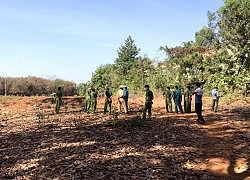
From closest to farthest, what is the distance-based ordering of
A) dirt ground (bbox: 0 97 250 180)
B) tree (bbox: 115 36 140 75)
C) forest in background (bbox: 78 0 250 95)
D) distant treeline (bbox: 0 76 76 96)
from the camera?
dirt ground (bbox: 0 97 250 180)
forest in background (bbox: 78 0 250 95)
distant treeline (bbox: 0 76 76 96)
tree (bbox: 115 36 140 75)

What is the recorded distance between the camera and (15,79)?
34.7m

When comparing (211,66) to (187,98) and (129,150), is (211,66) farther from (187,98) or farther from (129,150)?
(129,150)

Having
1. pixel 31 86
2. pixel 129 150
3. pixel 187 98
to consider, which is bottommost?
pixel 129 150

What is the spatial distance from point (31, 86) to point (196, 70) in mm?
21477

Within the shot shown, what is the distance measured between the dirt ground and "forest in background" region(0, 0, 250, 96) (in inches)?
243

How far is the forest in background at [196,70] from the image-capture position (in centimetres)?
2155

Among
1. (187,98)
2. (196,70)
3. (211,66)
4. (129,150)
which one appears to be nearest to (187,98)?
(187,98)

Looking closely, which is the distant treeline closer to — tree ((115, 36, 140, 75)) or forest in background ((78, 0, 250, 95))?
forest in background ((78, 0, 250, 95))

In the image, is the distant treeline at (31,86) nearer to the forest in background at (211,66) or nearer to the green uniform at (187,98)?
the forest in background at (211,66)

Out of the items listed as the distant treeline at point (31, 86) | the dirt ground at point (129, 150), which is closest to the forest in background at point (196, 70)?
the distant treeline at point (31, 86)

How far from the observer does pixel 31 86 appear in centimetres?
3659

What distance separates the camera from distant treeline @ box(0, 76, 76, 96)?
3438 centimetres

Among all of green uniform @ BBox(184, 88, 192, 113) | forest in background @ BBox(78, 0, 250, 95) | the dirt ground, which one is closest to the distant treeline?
forest in background @ BBox(78, 0, 250, 95)

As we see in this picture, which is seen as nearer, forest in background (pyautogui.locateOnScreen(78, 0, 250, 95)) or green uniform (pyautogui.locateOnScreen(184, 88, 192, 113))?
green uniform (pyautogui.locateOnScreen(184, 88, 192, 113))
